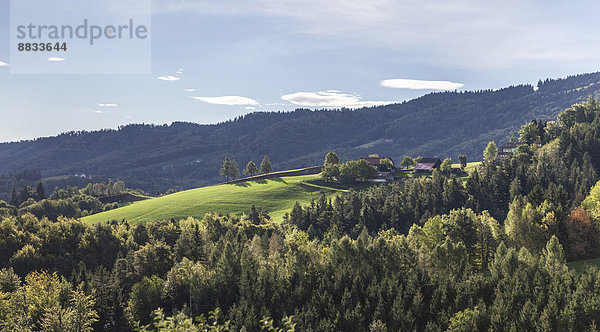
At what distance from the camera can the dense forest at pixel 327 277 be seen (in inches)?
2474

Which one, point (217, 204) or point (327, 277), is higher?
point (217, 204)

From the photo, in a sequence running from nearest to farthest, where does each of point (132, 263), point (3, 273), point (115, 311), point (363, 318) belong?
point (363, 318), point (115, 311), point (3, 273), point (132, 263)

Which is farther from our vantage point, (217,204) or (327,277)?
(217,204)

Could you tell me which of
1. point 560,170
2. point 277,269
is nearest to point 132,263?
point 277,269

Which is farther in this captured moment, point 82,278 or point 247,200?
point 247,200

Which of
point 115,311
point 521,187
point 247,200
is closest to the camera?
point 115,311

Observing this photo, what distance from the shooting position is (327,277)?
78.3 metres

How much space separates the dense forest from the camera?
62.8 meters

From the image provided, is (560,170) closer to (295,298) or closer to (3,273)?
(295,298)

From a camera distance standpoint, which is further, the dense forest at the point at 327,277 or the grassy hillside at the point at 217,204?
the grassy hillside at the point at 217,204

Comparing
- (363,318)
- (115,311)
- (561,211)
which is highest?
(561,211)

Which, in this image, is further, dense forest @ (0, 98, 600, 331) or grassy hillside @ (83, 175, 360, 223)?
grassy hillside @ (83, 175, 360, 223)

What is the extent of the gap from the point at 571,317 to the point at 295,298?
137 ft

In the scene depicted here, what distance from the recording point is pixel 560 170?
155000mm
